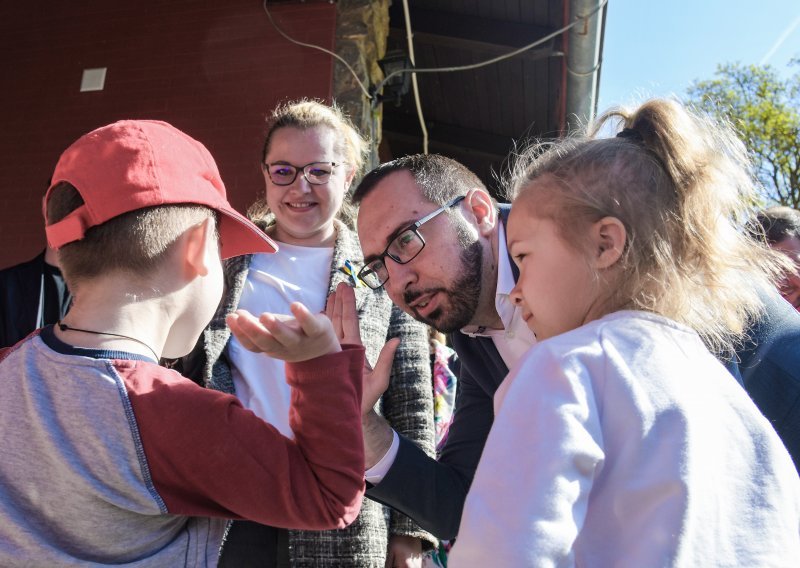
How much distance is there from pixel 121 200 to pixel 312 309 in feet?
3.37

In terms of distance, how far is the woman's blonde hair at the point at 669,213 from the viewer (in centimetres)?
125

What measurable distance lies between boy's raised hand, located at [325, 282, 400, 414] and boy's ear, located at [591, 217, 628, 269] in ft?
2.06

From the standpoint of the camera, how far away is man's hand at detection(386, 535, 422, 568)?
2.04 m

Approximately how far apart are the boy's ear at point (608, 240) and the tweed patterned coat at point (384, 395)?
3.30ft

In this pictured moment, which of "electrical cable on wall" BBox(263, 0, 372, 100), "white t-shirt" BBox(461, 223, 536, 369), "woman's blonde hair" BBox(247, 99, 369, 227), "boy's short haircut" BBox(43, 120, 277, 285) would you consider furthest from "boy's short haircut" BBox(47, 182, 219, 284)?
"electrical cable on wall" BBox(263, 0, 372, 100)

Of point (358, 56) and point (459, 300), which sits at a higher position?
point (358, 56)

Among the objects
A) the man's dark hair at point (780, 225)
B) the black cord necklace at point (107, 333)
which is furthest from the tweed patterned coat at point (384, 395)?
the man's dark hair at point (780, 225)

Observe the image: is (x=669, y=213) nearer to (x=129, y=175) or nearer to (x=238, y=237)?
(x=238, y=237)

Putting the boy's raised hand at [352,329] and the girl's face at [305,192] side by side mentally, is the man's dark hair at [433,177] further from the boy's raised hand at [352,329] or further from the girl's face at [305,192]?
the boy's raised hand at [352,329]

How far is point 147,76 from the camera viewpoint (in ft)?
16.4

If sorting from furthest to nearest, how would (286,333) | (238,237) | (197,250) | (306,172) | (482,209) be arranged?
(306,172) → (482,209) → (238,237) → (197,250) → (286,333)

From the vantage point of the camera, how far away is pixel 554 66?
565 centimetres

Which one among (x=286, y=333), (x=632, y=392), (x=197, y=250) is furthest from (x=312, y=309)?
(x=632, y=392)

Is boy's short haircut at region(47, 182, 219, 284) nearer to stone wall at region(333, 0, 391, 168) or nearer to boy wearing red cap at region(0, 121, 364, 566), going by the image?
boy wearing red cap at region(0, 121, 364, 566)
